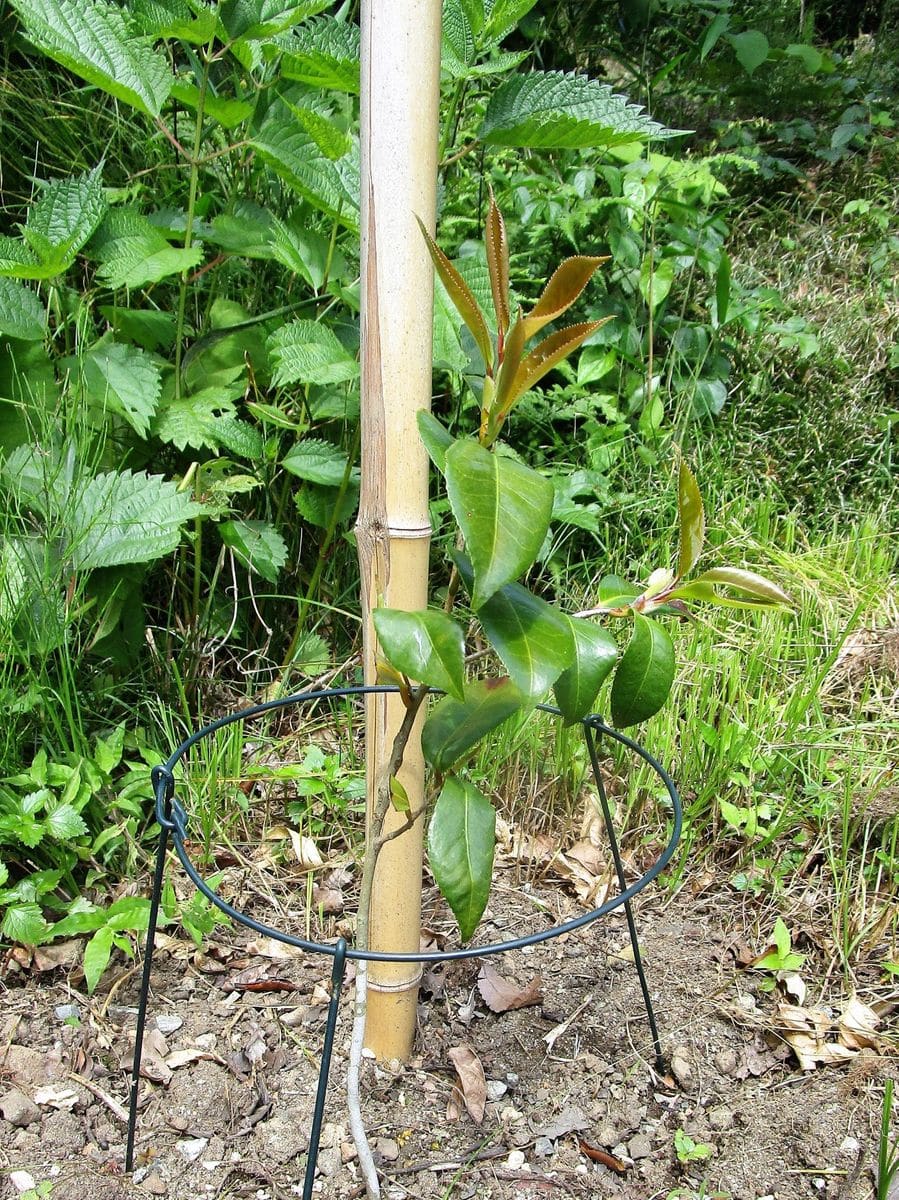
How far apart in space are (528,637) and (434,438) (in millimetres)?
200

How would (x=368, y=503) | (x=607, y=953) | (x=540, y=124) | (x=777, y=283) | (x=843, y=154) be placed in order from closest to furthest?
(x=368, y=503)
(x=540, y=124)
(x=607, y=953)
(x=777, y=283)
(x=843, y=154)

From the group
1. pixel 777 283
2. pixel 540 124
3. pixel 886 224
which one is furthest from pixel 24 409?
pixel 886 224

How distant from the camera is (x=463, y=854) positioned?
0.90m

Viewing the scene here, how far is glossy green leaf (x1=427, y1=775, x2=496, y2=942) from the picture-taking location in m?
0.88

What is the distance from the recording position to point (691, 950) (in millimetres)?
1557

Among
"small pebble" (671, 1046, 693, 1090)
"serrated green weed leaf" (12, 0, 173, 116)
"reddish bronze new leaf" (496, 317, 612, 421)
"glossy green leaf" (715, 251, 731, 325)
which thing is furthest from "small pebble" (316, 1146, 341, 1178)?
"glossy green leaf" (715, 251, 731, 325)

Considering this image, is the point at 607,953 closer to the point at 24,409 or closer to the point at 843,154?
the point at 24,409

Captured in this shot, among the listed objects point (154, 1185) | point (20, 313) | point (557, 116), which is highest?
point (557, 116)

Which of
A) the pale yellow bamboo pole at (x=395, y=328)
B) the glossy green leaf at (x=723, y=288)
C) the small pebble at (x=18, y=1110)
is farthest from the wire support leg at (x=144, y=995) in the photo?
the glossy green leaf at (x=723, y=288)

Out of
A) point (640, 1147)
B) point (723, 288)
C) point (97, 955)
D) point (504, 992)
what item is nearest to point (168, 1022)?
point (97, 955)

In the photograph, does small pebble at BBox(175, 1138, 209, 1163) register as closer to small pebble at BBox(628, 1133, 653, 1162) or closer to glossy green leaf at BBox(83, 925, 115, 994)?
glossy green leaf at BBox(83, 925, 115, 994)

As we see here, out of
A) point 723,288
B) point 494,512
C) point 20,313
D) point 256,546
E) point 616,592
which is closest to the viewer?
point 494,512

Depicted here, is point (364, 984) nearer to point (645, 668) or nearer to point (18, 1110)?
point (645, 668)

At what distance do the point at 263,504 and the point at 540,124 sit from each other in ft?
3.10
